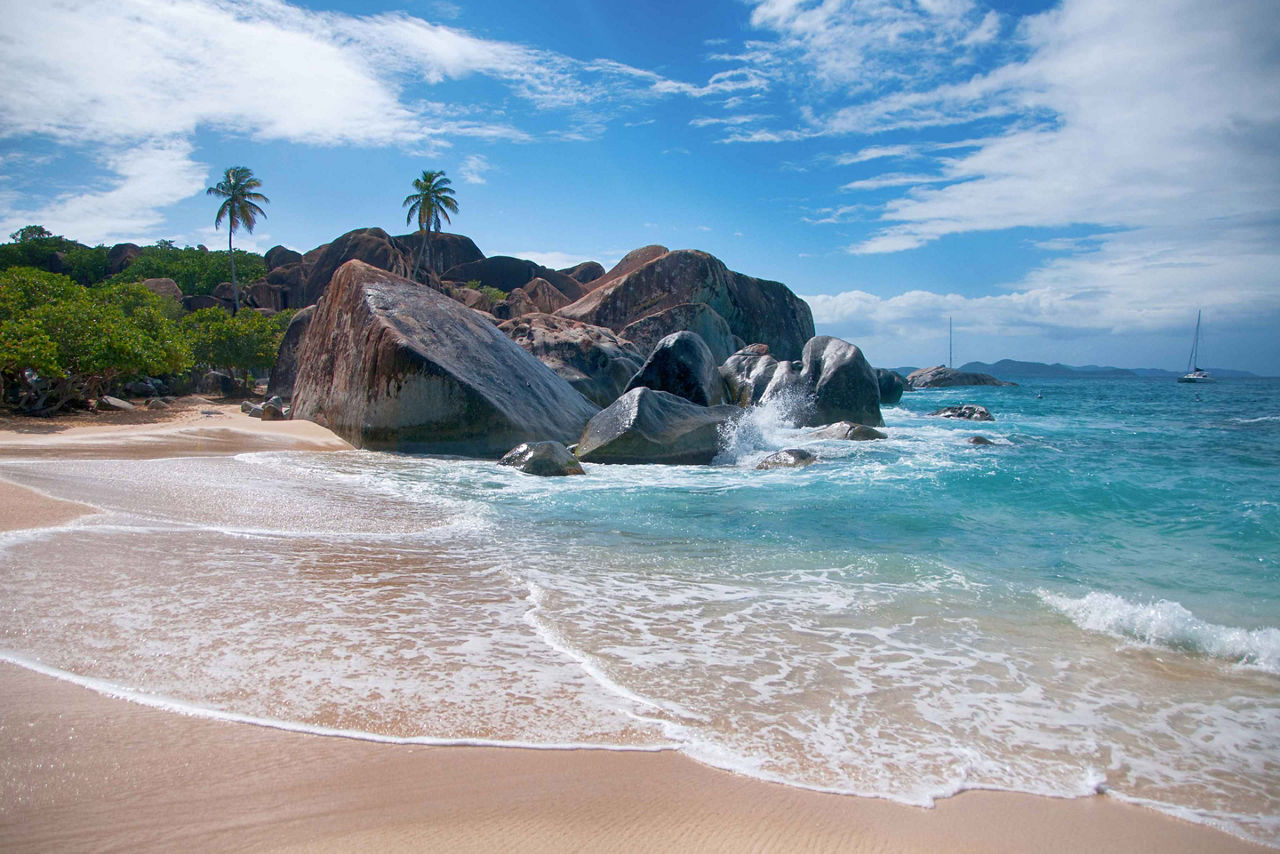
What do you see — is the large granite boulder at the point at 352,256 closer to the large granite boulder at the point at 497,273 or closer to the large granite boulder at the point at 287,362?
the large granite boulder at the point at 497,273

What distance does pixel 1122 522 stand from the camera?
8.38 metres

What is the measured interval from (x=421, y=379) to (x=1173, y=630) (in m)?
10.0

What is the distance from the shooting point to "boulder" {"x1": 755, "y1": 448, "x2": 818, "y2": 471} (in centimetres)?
1216

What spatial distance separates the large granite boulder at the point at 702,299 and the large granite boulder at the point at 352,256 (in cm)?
1474

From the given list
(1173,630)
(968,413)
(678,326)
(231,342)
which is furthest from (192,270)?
(1173,630)

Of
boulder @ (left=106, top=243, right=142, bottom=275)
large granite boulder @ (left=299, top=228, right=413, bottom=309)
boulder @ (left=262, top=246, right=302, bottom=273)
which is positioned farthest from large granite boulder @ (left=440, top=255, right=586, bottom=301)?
boulder @ (left=106, top=243, right=142, bottom=275)

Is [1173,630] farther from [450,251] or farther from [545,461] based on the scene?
[450,251]

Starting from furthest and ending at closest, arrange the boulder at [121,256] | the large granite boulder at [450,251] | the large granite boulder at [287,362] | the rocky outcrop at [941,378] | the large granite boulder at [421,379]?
the rocky outcrop at [941,378], the large granite boulder at [450,251], the boulder at [121,256], the large granite boulder at [287,362], the large granite boulder at [421,379]

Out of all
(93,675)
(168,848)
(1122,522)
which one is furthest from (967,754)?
(1122,522)

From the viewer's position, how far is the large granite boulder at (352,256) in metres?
44.3

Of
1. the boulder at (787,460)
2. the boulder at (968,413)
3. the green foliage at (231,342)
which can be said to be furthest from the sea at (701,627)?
the boulder at (968,413)

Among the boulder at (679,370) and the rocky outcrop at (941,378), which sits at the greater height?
the rocky outcrop at (941,378)

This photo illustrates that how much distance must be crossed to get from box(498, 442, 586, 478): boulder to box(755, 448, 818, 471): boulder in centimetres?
318

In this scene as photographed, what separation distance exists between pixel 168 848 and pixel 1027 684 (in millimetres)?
3639
